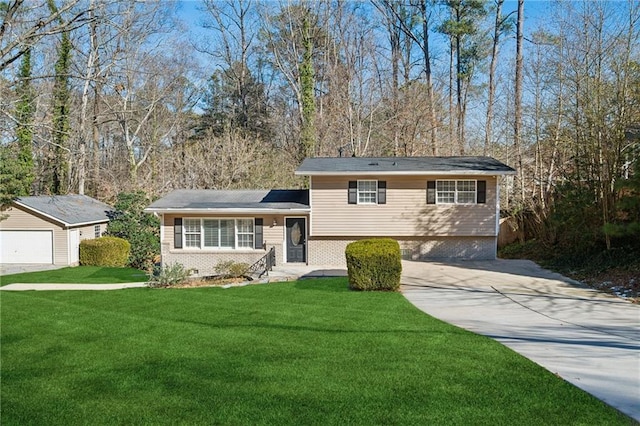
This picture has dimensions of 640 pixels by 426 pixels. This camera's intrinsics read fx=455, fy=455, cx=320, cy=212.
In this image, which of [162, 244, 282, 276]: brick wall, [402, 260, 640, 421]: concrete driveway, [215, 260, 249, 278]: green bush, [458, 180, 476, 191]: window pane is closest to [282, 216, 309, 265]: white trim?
[162, 244, 282, 276]: brick wall

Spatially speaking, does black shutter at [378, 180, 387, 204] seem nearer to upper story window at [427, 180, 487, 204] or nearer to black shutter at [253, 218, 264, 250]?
upper story window at [427, 180, 487, 204]

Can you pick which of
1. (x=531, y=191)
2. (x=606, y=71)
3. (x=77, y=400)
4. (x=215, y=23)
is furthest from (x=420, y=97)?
(x=77, y=400)

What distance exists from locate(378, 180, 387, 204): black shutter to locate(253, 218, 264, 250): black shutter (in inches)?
185

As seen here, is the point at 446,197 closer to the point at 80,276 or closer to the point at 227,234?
the point at 227,234

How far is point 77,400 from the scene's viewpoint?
15.3 feet

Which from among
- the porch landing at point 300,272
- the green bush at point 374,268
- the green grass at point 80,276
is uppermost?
the green bush at point 374,268

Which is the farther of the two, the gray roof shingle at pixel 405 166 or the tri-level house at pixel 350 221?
the tri-level house at pixel 350 221

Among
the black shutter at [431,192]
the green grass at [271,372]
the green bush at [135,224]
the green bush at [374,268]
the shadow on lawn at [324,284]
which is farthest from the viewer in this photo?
the green bush at [135,224]

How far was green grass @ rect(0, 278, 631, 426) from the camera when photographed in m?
4.22

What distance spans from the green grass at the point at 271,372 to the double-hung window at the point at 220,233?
336 inches

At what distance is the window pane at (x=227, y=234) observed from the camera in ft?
57.8

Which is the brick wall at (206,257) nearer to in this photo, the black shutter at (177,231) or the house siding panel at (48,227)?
the black shutter at (177,231)

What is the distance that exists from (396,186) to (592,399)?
43.8 feet

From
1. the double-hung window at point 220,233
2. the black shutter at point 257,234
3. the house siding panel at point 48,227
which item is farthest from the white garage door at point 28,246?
the black shutter at point 257,234
